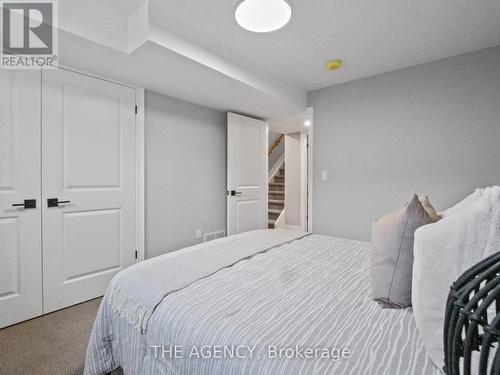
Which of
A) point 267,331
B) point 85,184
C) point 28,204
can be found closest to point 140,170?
point 85,184

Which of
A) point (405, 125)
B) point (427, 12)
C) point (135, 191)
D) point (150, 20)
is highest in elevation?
point (427, 12)

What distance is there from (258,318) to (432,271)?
1.82 feet

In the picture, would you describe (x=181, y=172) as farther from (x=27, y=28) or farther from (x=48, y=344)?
(x=48, y=344)

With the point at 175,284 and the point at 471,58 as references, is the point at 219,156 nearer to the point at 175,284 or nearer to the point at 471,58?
the point at 175,284

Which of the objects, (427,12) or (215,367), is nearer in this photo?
(215,367)

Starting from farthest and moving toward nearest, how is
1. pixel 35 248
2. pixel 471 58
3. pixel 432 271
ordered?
1. pixel 471 58
2. pixel 35 248
3. pixel 432 271

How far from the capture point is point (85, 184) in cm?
217

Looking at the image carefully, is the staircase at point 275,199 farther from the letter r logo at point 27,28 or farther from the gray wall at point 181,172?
the letter r logo at point 27,28

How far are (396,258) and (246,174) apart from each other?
103 inches

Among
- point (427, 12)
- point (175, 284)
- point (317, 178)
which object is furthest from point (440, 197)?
point (175, 284)

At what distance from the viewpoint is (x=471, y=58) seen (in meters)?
2.26

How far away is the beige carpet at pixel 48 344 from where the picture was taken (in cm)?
141

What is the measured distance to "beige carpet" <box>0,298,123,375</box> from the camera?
141 cm
